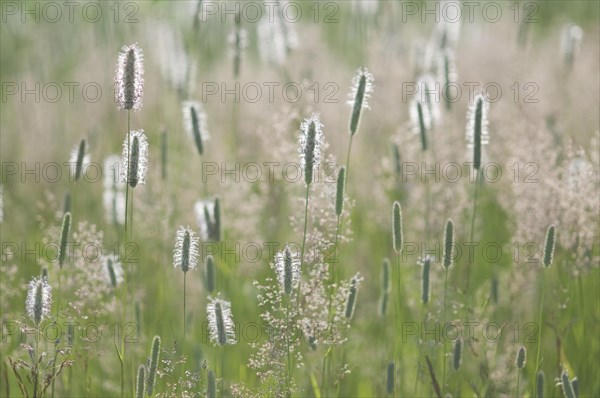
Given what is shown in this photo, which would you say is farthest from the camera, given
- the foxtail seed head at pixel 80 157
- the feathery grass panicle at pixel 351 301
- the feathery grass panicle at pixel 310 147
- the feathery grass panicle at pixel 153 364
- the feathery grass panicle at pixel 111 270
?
the feathery grass panicle at pixel 111 270

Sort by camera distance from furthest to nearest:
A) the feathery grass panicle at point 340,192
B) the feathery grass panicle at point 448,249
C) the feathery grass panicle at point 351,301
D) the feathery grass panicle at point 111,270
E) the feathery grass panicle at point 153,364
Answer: the feathery grass panicle at point 111,270, the feathery grass panicle at point 351,301, the feathery grass panicle at point 448,249, the feathery grass panicle at point 340,192, the feathery grass panicle at point 153,364

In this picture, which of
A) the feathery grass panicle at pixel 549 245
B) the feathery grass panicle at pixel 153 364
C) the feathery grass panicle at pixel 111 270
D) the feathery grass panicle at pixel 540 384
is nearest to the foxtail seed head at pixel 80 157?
the feathery grass panicle at pixel 111 270

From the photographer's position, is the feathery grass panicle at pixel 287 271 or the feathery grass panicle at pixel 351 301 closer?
the feathery grass panicle at pixel 287 271

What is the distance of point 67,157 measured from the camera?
304 inches

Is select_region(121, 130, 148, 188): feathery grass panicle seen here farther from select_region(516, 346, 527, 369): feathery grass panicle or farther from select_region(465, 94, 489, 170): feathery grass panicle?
select_region(516, 346, 527, 369): feathery grass panicle

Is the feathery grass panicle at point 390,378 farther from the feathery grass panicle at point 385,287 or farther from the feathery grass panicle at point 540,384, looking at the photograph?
the feathery grass panicle at point 540,384

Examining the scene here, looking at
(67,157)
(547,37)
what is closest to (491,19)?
(547,37)

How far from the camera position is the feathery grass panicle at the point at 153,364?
280cm

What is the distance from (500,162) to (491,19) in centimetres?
475

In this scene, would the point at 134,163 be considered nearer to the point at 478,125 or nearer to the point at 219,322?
the point at 219,322

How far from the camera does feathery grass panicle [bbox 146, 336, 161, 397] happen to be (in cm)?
280

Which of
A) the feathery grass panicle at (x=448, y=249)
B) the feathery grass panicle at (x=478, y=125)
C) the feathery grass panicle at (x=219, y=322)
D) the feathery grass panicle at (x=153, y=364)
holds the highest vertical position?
the feathery grass panicle at (x=478, y=125)

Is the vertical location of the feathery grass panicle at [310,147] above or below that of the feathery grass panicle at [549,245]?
above

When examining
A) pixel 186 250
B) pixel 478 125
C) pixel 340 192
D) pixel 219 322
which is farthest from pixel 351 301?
pixel 478 125
